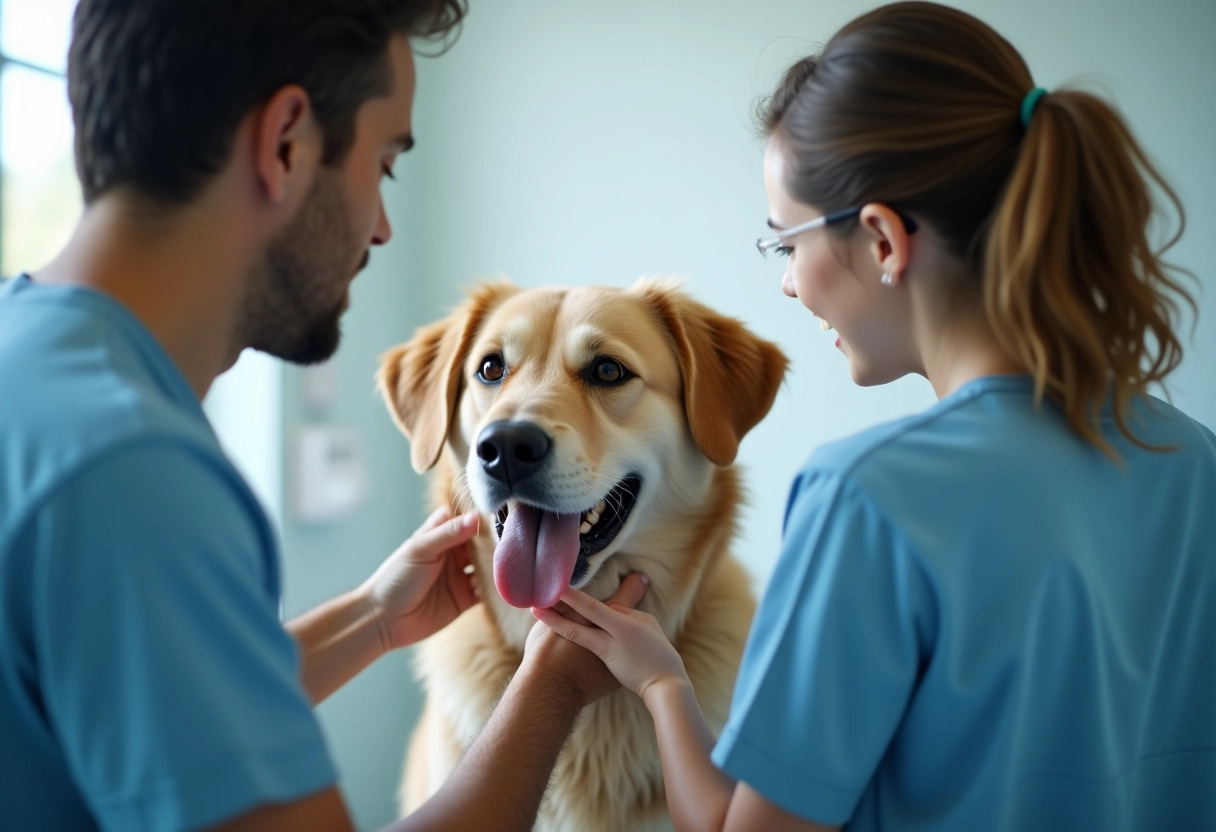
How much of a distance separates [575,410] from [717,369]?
1.00 ft

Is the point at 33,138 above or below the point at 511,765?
above

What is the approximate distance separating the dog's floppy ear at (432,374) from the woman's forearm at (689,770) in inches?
29.3

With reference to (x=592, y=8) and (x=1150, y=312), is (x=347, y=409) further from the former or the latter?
(x=1150, y=312)

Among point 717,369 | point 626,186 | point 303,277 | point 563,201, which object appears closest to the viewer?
point 303,277

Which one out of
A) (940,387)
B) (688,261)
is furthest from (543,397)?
(688,261)

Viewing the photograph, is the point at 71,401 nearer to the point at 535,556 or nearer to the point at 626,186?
the point at 535,556

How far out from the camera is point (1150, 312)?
3.16 feet

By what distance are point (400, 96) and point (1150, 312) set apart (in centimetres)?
88

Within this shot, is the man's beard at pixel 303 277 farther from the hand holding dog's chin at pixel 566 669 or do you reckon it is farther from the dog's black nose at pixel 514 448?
the hand holding dog's chin at pixel 566 669

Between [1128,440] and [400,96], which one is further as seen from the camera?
[400,96]

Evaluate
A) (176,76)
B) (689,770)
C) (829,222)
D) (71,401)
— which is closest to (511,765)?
(689,770)

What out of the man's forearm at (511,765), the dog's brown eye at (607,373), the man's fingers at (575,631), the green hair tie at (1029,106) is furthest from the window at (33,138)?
the green hair tie at (1029,106)

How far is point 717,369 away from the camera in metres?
1.68

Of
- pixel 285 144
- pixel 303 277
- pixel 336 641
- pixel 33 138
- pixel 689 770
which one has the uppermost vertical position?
pixel 285 144
